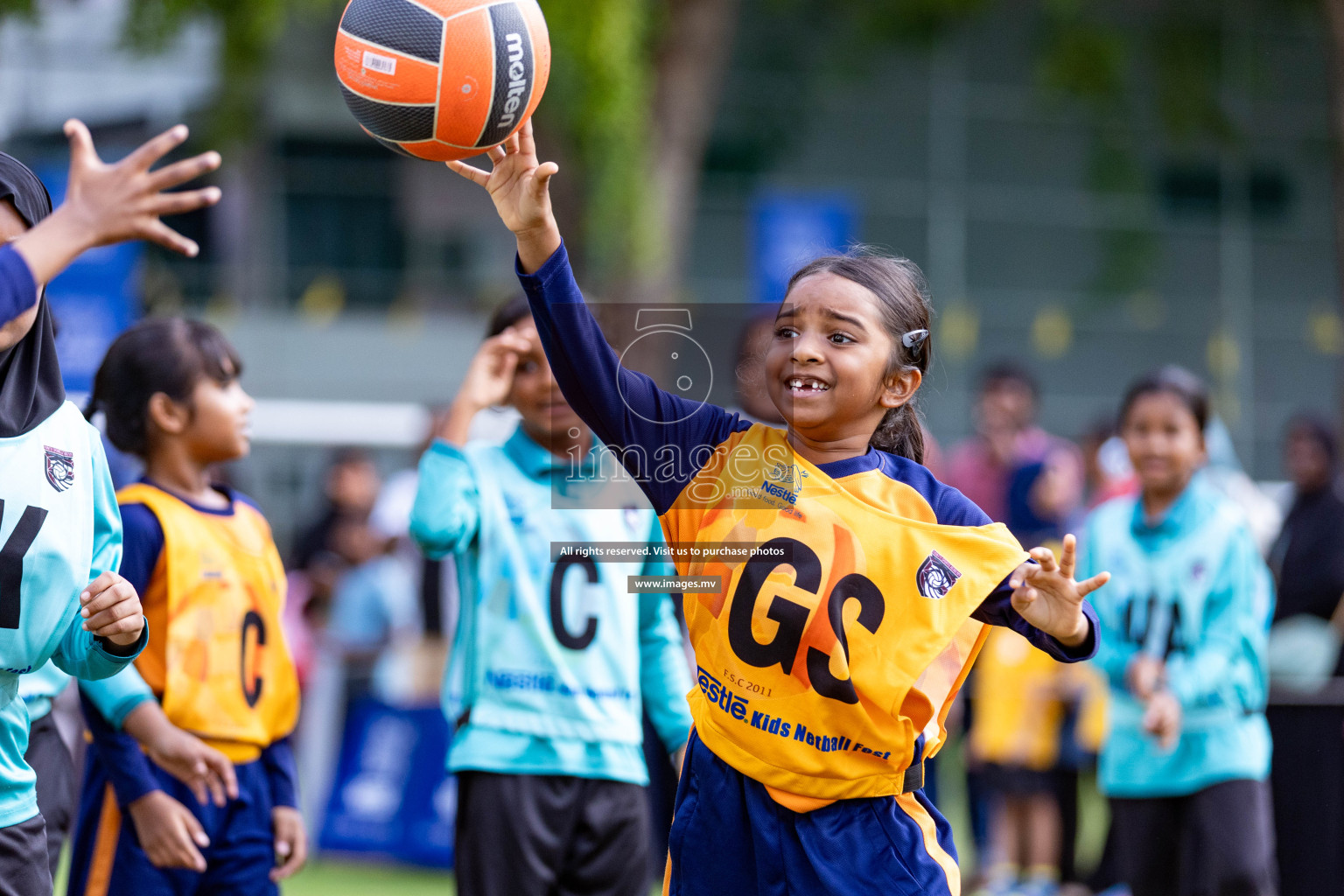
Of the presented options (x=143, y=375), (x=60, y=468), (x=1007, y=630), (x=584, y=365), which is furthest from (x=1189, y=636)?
(x=60, y=468)

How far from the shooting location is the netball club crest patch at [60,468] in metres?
2.58

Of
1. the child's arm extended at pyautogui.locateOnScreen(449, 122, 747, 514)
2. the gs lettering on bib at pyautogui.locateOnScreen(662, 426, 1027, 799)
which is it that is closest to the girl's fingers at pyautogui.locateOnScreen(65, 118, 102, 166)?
the child's arm extended at pyautogui.locateOnScreen(449, 122, 747, 514)

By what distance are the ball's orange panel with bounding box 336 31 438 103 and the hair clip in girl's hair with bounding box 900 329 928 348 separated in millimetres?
1062

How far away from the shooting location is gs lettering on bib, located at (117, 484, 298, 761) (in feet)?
11.1

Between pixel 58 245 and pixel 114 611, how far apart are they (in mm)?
711

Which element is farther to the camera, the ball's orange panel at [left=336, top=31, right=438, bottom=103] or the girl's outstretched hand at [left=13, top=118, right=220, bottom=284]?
the ball's orange panel at [left=336, top=31, right=438, bottom=103]

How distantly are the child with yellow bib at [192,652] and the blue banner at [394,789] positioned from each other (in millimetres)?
3720

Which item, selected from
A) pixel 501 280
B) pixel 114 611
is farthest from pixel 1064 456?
pixel 501 280

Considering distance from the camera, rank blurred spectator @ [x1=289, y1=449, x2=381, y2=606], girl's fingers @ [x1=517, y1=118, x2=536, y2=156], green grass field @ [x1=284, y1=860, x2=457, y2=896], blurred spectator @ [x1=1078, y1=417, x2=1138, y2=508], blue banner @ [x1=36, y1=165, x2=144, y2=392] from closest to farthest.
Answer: girl's fingers @ [x1=517, y1=118, x2=536, y2=156] < green grass field @ [x1=284, y1=860, x2=457, y2=896] < blurred spectator @ [x1=1078, y1=417, x2=1138, y2=508] < blurred spectator @ [x1=289, y1=449, x2=381, y2=606] < blue banner @ [x1=36, y1=165, x2=144, y2=392]

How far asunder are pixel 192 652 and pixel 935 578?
184 centimetres

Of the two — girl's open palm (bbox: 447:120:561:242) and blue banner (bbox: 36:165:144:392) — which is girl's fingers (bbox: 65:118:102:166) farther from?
blue banner (bbox: 36:165:144:392)

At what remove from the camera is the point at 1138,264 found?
19.9 metres

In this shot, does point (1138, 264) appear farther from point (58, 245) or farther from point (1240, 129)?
point (58, 245)

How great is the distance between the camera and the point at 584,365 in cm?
262
